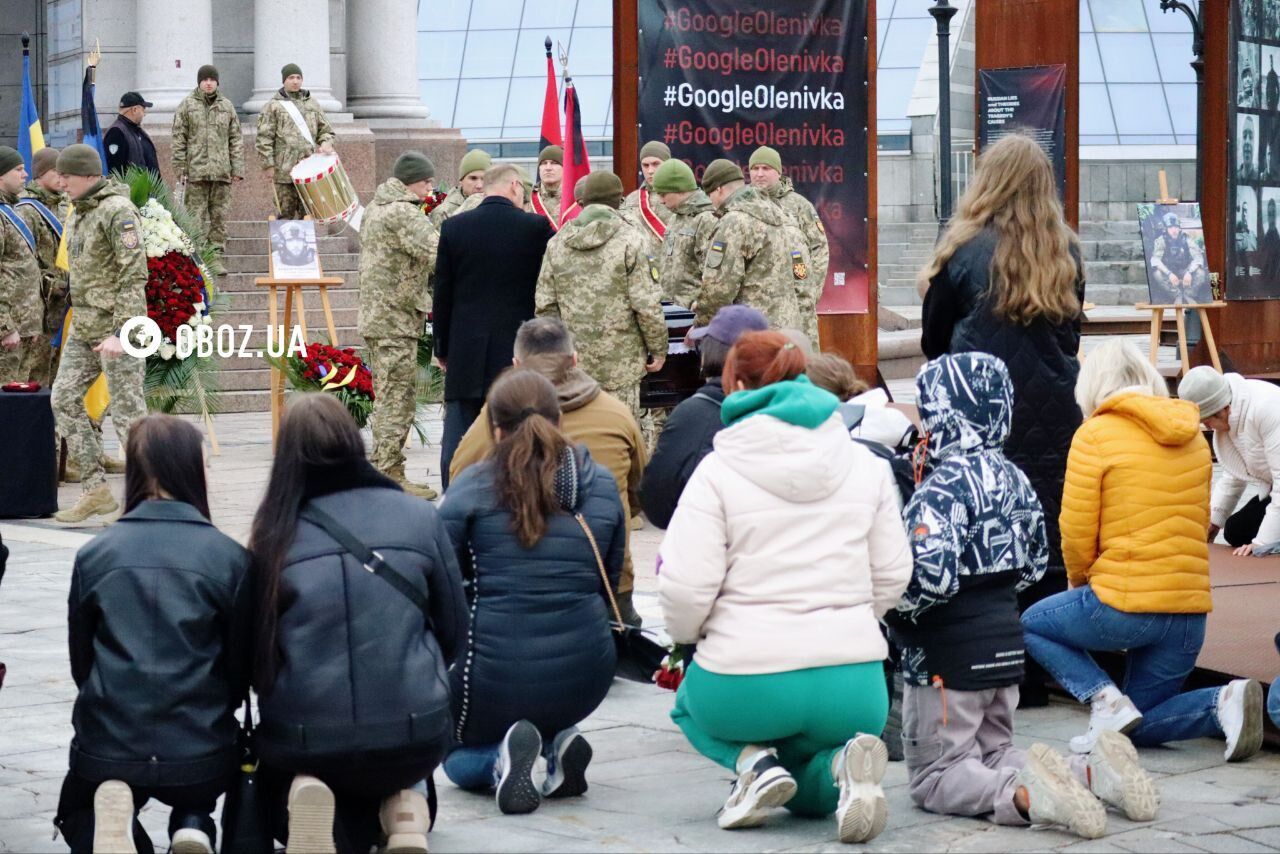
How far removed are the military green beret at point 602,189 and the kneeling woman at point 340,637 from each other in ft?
17.4

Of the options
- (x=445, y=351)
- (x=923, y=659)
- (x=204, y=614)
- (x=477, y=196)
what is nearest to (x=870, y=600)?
(x=923, y=659)

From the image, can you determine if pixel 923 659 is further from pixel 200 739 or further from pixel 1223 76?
pixel 1223 76

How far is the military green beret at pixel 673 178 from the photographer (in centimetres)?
1155

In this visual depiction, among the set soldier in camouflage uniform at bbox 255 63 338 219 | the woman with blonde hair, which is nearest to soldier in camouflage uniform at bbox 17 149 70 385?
soldier in camouflage uniform at bbox 255 63 338 219

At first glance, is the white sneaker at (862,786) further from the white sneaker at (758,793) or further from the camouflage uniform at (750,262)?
the camouflage uniform at (750,262)

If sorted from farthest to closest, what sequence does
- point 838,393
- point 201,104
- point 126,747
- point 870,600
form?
point 201,104 < point 838,393 < point 870,600 < point 126,747

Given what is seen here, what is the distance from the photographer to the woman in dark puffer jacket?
5762 mm

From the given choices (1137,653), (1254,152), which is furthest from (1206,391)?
(1254,152)

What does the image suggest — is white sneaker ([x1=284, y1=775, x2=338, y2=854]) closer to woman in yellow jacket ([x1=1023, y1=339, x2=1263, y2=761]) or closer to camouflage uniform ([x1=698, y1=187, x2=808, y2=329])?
woman in yellow jacket ([x1=1023, y1=339, x2=1263, y2=761])

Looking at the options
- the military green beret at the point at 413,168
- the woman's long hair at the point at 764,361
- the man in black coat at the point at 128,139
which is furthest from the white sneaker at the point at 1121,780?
the man in black coat at the point at 128,139

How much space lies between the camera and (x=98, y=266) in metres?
11.5

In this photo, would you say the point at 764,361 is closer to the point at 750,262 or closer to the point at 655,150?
the point at 750,262

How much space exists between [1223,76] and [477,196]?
6.00 meters

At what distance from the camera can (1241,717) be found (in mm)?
6219
